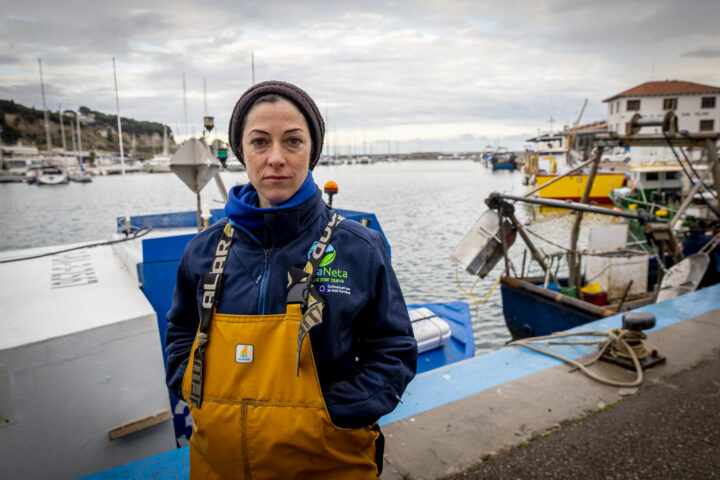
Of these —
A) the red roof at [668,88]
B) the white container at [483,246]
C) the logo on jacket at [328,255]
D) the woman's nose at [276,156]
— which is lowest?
the white container at [483,246]

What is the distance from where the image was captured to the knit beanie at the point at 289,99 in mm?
1653

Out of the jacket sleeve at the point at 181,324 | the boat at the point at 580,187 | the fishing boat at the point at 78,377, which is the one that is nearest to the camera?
the jacket sleeve at the point at 181,324

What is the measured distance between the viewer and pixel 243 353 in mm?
1500

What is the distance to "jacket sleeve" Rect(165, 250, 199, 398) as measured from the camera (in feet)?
5.77

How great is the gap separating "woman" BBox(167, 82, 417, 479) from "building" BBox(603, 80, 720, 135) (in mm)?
61663

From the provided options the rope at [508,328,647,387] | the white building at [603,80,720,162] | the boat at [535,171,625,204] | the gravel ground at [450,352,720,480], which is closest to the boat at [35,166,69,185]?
the boat at [535,171,625,204]

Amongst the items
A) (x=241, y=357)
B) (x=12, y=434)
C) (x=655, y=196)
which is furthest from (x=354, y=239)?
(x=655, y=196)

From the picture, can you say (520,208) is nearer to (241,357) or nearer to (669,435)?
(669,435)

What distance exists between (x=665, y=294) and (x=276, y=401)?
836 centimetres

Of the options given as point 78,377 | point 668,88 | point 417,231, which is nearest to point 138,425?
point 78,377

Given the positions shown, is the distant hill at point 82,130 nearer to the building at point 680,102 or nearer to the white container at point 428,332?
the building at point 680,102

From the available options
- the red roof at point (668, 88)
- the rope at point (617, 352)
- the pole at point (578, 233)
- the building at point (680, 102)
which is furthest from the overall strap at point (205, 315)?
the red roof at point (668, 88)

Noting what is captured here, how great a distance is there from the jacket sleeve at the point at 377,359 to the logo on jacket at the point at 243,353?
0.31m

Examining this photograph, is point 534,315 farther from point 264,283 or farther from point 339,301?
point 264,283
